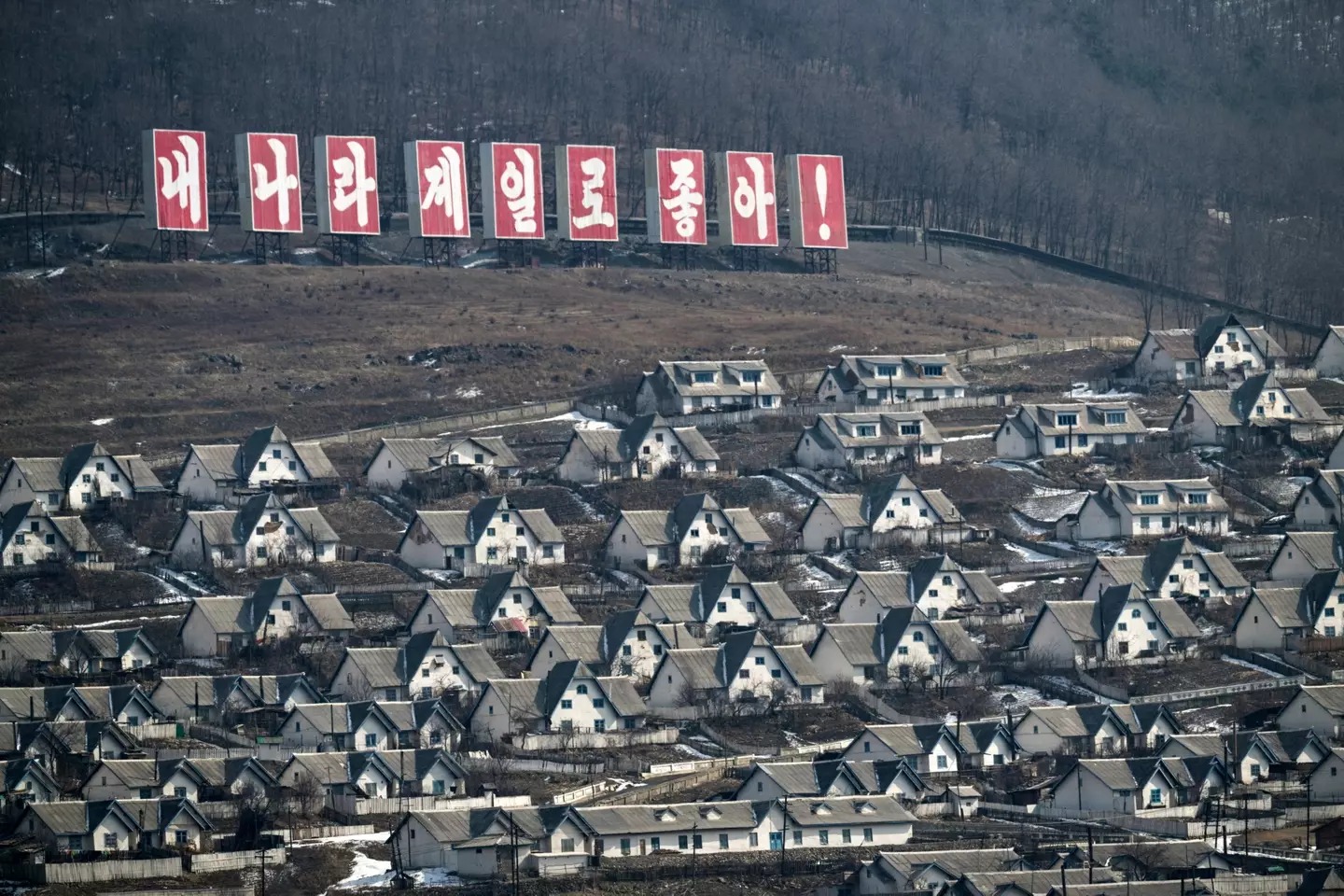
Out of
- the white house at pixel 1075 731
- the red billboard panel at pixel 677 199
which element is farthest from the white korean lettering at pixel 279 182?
the white house at pixel 1075 731

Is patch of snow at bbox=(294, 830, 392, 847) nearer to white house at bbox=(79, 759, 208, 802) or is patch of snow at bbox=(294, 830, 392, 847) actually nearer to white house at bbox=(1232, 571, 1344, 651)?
white house at bbox=(79, 759, 208, 802)

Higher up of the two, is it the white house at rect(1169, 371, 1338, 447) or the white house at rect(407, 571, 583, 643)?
the white house at rect(1169, 371, 1338, 447)

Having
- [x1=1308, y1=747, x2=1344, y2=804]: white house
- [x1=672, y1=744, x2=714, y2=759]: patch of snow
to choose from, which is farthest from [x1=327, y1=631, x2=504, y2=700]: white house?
[x1=1308, y1=747, x2=1344, y2=804]: white house

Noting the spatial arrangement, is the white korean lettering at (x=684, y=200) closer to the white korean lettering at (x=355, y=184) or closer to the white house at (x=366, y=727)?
the white korean lettering at (x=355, y=184)

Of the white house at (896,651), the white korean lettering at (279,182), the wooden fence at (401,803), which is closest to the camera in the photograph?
the wooden fence at (401,803)

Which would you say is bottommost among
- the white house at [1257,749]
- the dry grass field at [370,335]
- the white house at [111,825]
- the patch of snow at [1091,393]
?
the dry grass field at [370,335]

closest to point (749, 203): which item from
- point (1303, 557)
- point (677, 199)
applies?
point (677, 199)
